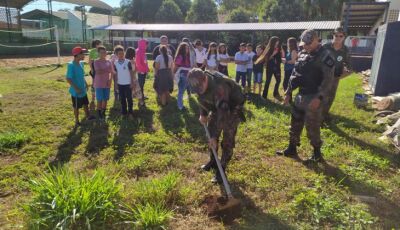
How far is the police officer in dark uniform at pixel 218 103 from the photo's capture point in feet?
11.8

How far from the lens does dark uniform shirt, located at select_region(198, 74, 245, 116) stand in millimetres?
3693

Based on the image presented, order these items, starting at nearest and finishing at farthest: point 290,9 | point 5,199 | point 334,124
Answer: point 5,199
point 334,124
point 290,9

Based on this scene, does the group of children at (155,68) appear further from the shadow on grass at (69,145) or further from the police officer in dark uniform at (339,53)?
the police officer in dark uniform at (339,53)

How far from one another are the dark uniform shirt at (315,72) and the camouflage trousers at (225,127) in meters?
1.31

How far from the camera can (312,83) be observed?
4.57 meters

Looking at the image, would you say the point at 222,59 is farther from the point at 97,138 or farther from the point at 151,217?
the point at 151,217

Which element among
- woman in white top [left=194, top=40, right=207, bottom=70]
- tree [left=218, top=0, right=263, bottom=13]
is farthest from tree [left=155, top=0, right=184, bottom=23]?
woman in white top [left=194, top=40, right=207, bottom=70]

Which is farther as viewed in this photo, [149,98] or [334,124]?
[149,98]

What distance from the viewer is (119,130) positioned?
Answer: 6500 millimetres

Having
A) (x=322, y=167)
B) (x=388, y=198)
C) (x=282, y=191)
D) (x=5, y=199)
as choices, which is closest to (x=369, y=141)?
(x=322, y=167)

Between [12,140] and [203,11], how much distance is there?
39.2 meters

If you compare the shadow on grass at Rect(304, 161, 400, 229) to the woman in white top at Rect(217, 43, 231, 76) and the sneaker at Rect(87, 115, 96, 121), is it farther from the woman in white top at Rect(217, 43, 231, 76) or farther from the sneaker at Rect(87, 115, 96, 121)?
the woman in white top at Rect(217, 43, 231, 76)

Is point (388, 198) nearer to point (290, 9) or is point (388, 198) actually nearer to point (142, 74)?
point (142, 74)

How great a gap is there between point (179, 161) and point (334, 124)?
3854mm
